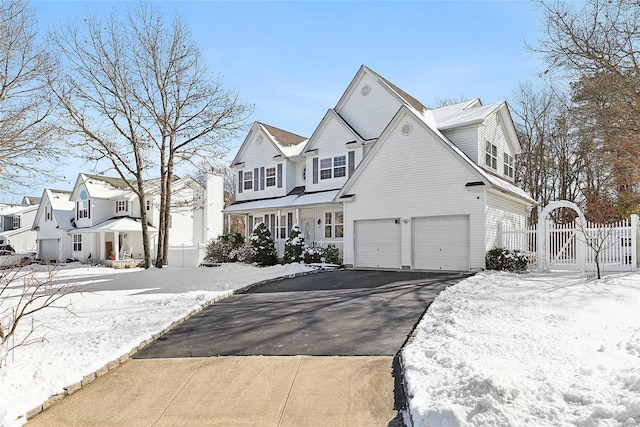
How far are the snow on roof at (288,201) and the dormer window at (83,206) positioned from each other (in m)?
14.8

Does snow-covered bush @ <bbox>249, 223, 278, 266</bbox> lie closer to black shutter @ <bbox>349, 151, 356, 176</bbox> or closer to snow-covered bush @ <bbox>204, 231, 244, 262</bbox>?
snow-covered bush @ <bbox>204, 231, 244, 262</bbox>

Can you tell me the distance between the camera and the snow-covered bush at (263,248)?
2102cm

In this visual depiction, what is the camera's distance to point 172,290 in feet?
42.0

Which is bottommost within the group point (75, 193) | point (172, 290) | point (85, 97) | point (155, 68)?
point (172, 290)

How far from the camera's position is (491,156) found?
750 inches

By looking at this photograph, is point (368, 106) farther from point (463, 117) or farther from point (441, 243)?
point (441, 243)

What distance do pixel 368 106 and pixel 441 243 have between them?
29.8 feet

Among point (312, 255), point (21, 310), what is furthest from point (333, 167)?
point (21, 310)

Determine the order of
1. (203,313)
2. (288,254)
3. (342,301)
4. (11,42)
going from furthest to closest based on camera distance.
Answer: (288,254) < (11,42) < (342,301) < (203,313)

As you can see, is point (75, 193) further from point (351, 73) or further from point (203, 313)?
point (203, 313)

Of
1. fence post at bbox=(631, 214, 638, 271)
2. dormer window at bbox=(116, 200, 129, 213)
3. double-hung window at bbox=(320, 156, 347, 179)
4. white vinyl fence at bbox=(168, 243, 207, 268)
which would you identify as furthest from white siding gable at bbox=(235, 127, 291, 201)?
fence post at bbox=(631, 214, 638, 271)

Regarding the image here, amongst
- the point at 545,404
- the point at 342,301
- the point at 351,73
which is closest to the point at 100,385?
the point at 545,404

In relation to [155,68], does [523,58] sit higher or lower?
lower

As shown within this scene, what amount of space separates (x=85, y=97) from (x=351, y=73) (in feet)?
44.2
